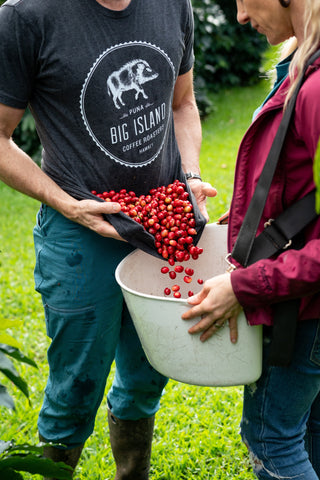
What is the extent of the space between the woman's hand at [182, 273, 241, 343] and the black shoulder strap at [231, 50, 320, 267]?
8 centimetres

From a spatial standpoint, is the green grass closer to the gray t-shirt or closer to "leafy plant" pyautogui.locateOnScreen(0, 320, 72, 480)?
the gray t-shirt

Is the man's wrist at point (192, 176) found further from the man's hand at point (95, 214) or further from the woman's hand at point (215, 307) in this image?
the woman's hand at point (215, 307)

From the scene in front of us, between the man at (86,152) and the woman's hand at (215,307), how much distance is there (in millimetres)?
380

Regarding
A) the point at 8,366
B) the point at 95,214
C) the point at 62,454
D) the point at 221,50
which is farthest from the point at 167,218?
the point at 221,50

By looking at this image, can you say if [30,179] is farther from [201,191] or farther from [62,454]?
[62,454]

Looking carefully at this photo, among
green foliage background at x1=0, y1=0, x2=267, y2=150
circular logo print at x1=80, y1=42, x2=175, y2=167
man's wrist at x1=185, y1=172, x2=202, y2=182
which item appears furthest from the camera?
green foliage background at x1=0, y1=0, x2=267, y2=150

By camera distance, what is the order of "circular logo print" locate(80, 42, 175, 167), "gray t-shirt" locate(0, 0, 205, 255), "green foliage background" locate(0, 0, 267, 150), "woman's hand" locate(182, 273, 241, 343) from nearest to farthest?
"woman's hand" locate(182, 273, 241, 343) < "gray t-shirt" locate(0, 0, 205, 255) < "circular logo print" locate(80, 42, 175, 167) < "green foliage background" locate(0, 0, 267, 150)

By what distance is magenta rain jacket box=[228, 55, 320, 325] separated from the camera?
147 centimetres

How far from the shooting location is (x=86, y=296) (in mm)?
2064

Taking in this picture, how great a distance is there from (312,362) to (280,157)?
0.58 meters

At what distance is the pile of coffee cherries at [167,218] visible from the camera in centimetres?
195

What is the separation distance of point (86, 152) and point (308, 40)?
0.83 m

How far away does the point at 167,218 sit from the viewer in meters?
1.95

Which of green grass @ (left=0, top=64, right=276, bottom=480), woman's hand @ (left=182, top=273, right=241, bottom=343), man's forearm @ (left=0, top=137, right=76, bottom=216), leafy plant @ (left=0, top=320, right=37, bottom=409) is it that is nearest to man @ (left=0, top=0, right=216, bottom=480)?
man's forearm @ (left=0, top=137, right=76, bottom=216)
